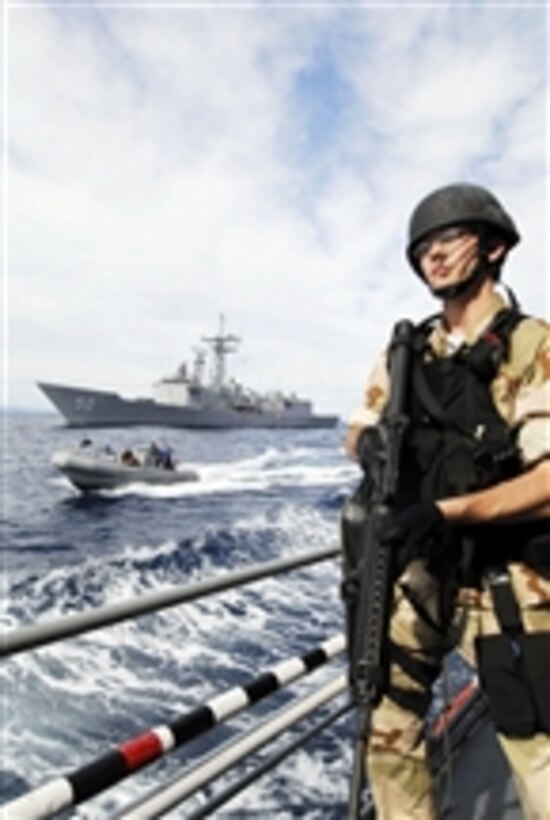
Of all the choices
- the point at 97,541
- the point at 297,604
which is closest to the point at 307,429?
the point at 97,541

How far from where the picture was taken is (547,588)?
5.12 ft

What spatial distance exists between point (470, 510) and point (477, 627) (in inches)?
14.7

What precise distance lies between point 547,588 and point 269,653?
26.1ft

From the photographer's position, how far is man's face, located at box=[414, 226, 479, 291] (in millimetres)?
1775

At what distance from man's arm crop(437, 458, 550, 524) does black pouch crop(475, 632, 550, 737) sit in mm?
308

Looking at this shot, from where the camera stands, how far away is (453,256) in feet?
5.85

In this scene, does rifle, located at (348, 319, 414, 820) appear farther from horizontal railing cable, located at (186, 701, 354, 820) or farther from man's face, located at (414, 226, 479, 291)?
man's face, located at (414, 226, 479, 291)

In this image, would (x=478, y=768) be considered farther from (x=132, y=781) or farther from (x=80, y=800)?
(x=132, y=781)

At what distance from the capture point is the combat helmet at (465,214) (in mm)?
1759

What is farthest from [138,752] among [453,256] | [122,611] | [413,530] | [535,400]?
[453,256]

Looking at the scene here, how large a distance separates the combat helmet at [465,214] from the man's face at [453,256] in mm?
23

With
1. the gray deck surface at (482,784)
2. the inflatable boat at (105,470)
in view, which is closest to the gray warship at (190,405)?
the inflatable boat at (105,470)

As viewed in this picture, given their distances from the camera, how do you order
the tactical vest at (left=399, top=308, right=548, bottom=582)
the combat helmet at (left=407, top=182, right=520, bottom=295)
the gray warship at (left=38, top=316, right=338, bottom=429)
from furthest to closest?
the gray warship at (left=38, top=316, right=338, bottom=429)
the combat helmet at (left=407, top=182, right=520, bottom=295)
the tactical vest at (left=399, top=308, right=548, bottom=582)

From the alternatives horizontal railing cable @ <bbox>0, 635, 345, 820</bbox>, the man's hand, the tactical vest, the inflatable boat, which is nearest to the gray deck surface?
horizontal railing cable @ <bbox>0, 635, 345, 820</bbox>
